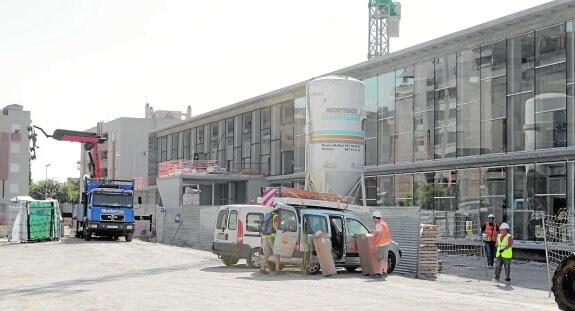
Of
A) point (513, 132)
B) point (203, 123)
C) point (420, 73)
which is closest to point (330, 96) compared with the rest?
point (513, 132)

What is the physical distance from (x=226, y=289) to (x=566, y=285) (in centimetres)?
681

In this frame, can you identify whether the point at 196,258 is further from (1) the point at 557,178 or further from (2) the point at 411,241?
(1) the point at 557,178

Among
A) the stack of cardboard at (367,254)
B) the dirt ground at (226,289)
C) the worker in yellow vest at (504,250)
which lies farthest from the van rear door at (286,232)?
the worker in yellow vest at (504,250)

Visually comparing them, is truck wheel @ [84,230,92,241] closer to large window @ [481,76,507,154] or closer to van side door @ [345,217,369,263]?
large window @ [481,76,507,154]

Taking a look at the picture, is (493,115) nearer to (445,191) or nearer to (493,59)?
(493,59)

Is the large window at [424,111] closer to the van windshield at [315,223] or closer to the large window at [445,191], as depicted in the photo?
the large window at [445,191]

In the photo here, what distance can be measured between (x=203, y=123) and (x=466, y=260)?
40288 millimetres

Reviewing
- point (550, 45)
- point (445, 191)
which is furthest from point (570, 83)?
point (445, 191)

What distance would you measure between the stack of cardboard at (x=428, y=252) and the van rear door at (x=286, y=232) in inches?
153

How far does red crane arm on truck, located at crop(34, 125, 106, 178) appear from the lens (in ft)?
133

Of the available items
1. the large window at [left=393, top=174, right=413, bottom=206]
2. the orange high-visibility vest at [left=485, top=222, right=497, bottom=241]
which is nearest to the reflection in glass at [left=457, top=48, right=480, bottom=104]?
the large window at [left=393, top=174, right=413, bottom=206]

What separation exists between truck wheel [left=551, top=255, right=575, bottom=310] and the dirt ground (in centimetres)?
105

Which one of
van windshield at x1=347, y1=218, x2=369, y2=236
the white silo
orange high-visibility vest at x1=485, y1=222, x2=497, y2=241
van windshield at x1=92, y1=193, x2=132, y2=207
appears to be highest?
the white silo

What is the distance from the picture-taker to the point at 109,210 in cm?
3772
